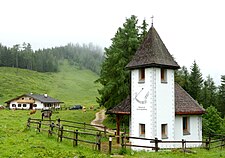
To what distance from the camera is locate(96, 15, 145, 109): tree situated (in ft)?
130

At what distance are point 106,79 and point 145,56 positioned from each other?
19.3 meters

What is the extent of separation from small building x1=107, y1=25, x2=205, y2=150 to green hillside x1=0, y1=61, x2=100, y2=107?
216 feet

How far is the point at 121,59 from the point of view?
39594mm

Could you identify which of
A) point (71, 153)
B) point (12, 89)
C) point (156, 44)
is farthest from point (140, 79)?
point (12, 89)

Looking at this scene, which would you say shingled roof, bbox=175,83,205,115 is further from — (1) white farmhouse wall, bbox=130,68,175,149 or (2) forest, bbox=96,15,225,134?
(2) forest, bbox=96,15,225,134

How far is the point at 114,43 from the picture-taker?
4241 centimetres

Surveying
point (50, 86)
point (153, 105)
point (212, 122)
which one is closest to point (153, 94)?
point (153, 105)

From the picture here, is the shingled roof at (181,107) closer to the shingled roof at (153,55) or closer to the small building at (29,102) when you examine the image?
the shingled roof at (153,55)

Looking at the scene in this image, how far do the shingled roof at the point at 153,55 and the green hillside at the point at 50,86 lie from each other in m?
66.1

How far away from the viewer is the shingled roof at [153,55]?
24.5 meters

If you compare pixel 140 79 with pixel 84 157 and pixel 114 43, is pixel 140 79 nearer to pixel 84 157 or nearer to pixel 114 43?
pixel 84 157

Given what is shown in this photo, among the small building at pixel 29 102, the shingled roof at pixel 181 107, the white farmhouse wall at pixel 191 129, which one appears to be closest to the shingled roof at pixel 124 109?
the shingled roof at pixel 181 107

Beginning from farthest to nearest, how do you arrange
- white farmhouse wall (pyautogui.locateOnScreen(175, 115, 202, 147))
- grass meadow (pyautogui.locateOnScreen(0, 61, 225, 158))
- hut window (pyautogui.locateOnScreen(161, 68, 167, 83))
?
white farmhouse wall (pyautogui.locateOnScreen(175, 115, 202, 147)) → hut window (pyautogui.locateOnScreen(161, 68, 167, 83)) → grass meadow (pyautogui.locateOnScreen(0, 61, 225, 158))

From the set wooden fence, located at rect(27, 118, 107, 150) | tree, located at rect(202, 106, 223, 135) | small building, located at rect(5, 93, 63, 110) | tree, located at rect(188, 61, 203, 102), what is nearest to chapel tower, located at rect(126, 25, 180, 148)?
wooden fence, located at rect(27, 118, 107, 150)
